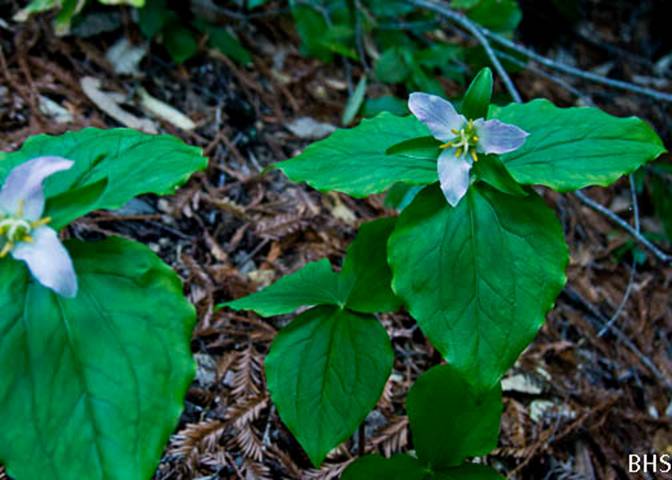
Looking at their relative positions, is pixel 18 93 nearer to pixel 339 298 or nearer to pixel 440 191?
pixel 339 298

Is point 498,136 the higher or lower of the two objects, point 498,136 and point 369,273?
the higher

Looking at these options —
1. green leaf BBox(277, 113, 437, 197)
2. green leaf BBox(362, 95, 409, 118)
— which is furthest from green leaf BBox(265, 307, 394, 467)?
green leaf BBox(362, 95, 409, 118)

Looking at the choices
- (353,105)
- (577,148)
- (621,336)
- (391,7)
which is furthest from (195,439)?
(391,7)

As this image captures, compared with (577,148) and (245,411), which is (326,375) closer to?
(245,411)

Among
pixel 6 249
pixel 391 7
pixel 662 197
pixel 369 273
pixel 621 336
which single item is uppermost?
pixel 6 249

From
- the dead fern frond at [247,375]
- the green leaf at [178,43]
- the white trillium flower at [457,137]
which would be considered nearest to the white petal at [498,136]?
the white trillium flower at [457,137]

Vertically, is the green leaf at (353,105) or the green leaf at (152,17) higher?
the green leaf at (152,17)

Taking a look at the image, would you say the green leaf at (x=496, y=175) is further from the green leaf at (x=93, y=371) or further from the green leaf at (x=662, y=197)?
the green leaf at (x=662, y=197)

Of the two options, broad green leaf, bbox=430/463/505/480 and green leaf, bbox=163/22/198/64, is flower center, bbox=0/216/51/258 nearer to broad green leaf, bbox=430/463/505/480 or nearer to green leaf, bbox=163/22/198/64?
broad green leaf, bbox=430/463/505/480
